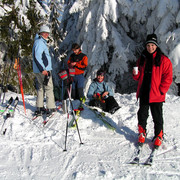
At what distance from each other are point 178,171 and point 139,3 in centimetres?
616

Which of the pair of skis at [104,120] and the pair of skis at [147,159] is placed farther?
the pair of skis at [104,120]

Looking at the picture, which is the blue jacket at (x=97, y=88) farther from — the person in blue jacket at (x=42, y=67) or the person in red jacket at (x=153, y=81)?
the person in red jacket at (x=153, y=81)

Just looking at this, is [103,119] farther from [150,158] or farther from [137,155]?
[150,158]

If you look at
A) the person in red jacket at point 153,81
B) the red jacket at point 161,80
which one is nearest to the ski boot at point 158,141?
the person in red jacket at point 153,81

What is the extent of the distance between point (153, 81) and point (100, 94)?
7.38ft

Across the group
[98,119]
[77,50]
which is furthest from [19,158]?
[77,50]

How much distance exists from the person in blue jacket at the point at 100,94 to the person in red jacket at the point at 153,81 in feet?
5.42

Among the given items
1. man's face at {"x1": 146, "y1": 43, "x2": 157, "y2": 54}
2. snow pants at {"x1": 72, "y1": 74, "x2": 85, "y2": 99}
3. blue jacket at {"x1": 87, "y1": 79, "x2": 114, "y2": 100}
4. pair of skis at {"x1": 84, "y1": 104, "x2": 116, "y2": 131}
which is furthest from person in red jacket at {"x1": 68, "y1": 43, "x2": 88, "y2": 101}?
man's face at {"x1": 146, "y1": 43, "x2": 157, "y2": 54}

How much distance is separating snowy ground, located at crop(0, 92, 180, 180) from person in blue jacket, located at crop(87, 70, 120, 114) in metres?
0.49

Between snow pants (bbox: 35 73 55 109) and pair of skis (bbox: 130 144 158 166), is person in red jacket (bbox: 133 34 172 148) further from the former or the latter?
snow pants (bbox: 35 73 55 109)

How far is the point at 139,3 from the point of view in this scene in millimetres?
6625

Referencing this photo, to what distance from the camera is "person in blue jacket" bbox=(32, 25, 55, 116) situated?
4.03 m

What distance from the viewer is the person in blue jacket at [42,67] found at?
13.2ft

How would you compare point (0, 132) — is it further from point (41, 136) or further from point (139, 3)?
point (139, 3)
